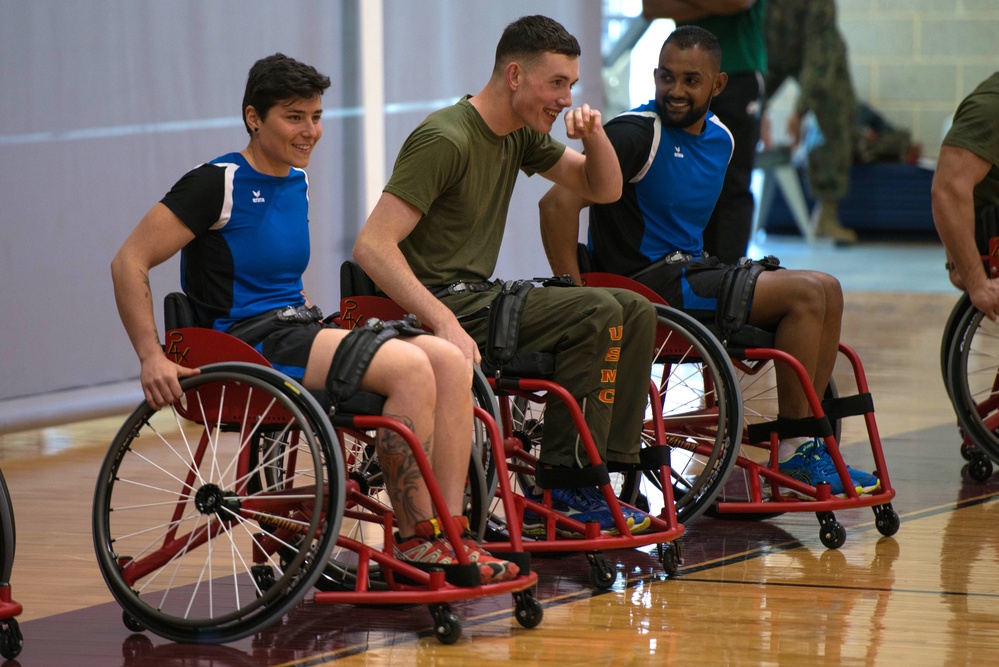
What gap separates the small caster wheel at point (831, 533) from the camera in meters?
3.03

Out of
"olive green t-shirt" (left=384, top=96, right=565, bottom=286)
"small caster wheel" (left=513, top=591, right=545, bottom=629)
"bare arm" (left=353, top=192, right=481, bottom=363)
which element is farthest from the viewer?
"olive green t-shirt" (left=384, top=96, right=565, bottom=286)

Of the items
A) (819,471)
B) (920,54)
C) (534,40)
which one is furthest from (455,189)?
(920,54)

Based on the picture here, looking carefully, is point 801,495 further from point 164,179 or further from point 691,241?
point 164,179

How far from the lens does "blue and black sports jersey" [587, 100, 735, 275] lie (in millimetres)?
3199

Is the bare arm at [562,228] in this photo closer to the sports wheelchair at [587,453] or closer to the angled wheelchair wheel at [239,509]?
the sports wheelchair at [587,453]

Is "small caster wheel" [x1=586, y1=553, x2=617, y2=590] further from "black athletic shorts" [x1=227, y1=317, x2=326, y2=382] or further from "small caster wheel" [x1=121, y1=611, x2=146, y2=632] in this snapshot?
"small caster wheel" [x1=121, y1=611, x2=146, y2=632]

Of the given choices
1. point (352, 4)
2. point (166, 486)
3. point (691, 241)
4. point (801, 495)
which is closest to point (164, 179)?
point (352, 4)

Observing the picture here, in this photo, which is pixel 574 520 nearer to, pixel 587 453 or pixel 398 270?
pixel 587 453

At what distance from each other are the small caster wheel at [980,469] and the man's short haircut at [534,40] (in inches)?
64.9

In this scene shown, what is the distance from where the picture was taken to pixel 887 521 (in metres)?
3.13

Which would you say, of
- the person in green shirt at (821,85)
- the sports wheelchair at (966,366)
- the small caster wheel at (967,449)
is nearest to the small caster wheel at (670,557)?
the sports wheelchair at (966,366)

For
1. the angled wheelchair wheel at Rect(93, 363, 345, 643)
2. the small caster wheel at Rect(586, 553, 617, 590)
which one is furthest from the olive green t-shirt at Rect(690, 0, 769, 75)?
the angled wheelchair wheel at Rect(93, 363, 345, 643)

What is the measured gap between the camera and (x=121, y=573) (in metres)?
2.40

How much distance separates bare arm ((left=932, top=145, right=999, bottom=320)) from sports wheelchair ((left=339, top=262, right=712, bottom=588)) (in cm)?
77
